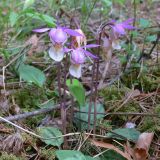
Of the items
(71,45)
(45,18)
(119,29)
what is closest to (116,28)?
(119,29)

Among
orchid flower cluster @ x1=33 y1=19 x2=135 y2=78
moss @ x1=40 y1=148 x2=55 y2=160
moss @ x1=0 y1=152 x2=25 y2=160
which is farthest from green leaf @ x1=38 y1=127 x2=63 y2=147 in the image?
orchid flower cluster @ x1=33 y1=19 x2=135 y2=78

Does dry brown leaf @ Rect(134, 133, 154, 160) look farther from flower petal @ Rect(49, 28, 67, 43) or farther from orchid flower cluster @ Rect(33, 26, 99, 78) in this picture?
flower petal @ Rect(49, 28, 67, 43)

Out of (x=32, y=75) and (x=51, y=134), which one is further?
(x=32, y=75)

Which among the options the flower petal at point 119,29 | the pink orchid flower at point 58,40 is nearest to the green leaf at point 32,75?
the pink orchid flower at point 58,40

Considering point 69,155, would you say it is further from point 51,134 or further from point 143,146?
point 143,146

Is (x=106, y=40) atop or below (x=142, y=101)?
atop

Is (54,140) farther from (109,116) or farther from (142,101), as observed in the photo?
(142,101)

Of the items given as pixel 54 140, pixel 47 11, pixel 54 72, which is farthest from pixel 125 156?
pixel 47 11
